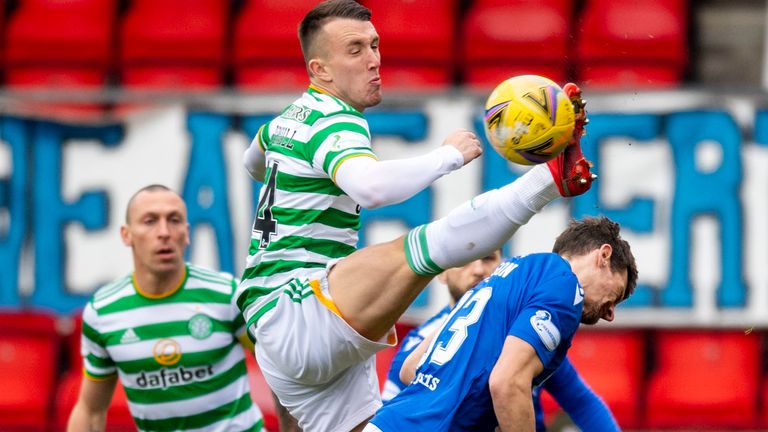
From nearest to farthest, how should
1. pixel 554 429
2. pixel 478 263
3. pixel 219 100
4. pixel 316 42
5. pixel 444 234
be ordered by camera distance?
pixel 444 234
pixel 316 42
pixel 478 263
pixel 554 429
pixel 219 100

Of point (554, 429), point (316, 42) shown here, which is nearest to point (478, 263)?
point (316, 42)

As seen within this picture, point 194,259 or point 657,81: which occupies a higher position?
point 657,81

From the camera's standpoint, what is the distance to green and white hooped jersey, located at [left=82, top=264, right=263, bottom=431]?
6.30 meters

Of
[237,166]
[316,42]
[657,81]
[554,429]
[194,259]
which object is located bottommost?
[554,429]

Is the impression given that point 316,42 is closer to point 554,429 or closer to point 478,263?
point 478,263

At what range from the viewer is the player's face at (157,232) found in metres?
6.35

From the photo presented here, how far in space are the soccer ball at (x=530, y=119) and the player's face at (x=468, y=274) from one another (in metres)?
1.55

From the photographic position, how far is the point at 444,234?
178 inches

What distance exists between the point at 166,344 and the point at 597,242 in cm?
230

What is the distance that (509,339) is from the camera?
15.0 ft

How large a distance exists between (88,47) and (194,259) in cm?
171

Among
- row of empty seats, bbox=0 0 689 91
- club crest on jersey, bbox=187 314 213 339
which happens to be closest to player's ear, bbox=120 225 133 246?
club crest on jersey, bbox=187 314 213 339

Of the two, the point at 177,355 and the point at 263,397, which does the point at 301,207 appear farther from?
the point at 263,397

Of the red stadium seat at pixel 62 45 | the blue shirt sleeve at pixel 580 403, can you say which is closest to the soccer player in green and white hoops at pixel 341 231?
the blue shirt sleeve at pixel 580 403
